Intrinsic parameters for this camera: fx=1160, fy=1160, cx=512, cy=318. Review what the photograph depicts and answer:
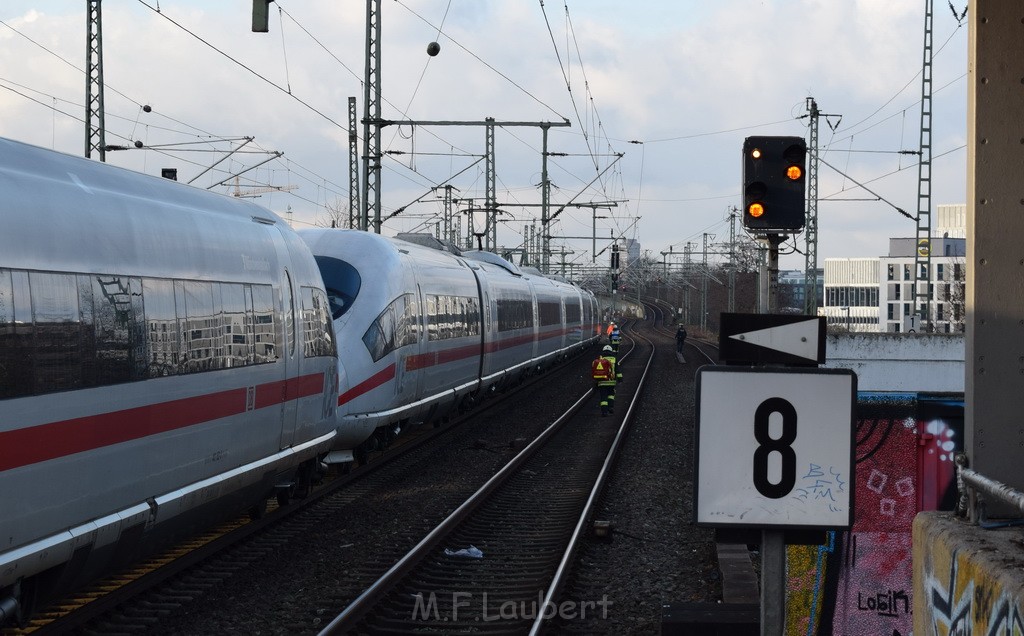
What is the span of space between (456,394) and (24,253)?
15234 mm

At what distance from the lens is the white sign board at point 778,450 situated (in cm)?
441

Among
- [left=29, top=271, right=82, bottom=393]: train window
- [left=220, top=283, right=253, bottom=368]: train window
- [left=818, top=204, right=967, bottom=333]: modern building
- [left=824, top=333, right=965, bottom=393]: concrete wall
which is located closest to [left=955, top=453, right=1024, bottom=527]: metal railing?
[left=29, top=271, right=82, bottom=393]: train window

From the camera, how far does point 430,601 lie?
28.9 feet

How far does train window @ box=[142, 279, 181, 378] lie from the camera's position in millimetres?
7965

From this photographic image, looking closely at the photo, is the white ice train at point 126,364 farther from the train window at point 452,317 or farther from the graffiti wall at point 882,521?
the train window at point 452,317

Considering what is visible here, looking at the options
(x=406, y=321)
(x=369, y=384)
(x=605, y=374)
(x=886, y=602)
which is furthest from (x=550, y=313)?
(x=886, y=602)

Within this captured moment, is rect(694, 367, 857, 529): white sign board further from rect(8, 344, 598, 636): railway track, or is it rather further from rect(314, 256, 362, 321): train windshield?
rect(314, 256, 362, 321): train windshield

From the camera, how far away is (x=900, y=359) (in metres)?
14.2

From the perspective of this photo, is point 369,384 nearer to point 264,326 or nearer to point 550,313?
point 264,326

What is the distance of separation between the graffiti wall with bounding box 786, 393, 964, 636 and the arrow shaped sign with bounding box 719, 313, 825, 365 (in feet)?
10.5

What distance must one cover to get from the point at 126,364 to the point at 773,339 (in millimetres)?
4618

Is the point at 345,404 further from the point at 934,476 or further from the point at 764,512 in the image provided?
the point at 764,512

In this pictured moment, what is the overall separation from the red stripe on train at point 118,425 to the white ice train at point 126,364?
0.04 feet

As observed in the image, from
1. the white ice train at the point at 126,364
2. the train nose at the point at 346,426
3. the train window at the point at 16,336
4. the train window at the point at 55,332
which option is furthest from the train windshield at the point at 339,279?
the train window at the point at 16,336
